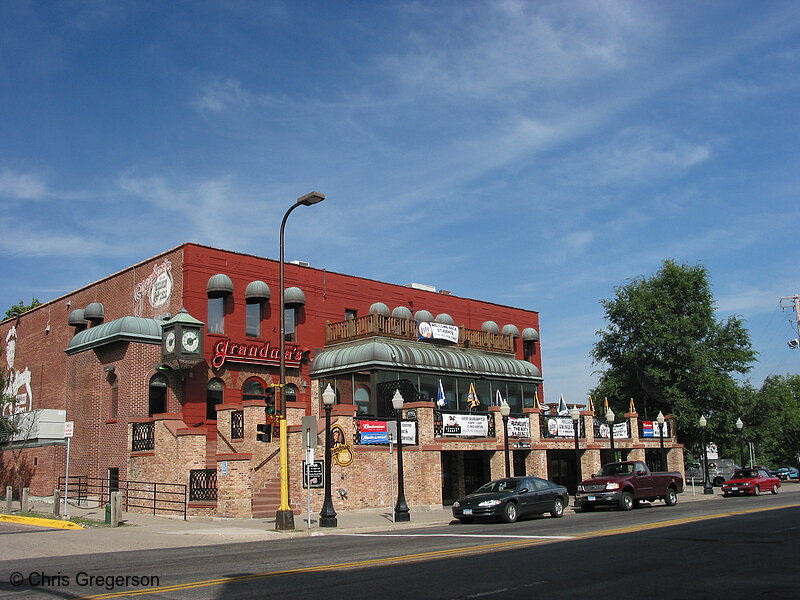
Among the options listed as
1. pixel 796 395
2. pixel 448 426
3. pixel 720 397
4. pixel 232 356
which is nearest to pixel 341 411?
pixel 448 426

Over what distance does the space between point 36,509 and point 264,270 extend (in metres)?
14.0

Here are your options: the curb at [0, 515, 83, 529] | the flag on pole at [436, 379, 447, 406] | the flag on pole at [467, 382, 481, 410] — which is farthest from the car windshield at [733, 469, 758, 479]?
the curb at [0, 515, 83, 529]

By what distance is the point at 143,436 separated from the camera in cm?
2791

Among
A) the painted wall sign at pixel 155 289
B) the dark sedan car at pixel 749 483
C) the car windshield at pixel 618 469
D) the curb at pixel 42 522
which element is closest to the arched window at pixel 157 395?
the painted wall sign at pixel 155 289

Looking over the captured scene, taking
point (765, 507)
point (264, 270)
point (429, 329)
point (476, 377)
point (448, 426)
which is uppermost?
point (264, 270)

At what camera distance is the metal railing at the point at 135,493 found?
83.8 feet

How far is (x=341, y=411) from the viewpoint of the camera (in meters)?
26.0

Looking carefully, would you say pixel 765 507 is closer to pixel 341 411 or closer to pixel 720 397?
pixel 341 411

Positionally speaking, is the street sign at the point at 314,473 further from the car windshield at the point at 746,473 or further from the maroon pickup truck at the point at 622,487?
the car windshield at the point at 746,473

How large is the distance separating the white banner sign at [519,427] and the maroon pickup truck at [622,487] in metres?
4.84

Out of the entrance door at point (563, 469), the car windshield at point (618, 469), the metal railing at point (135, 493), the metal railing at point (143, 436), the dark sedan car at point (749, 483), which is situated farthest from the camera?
the entrance door at point (563, 469)

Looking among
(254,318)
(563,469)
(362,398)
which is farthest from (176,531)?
(563,469)

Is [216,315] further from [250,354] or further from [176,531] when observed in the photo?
[176,531]

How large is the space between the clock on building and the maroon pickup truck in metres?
15.8
